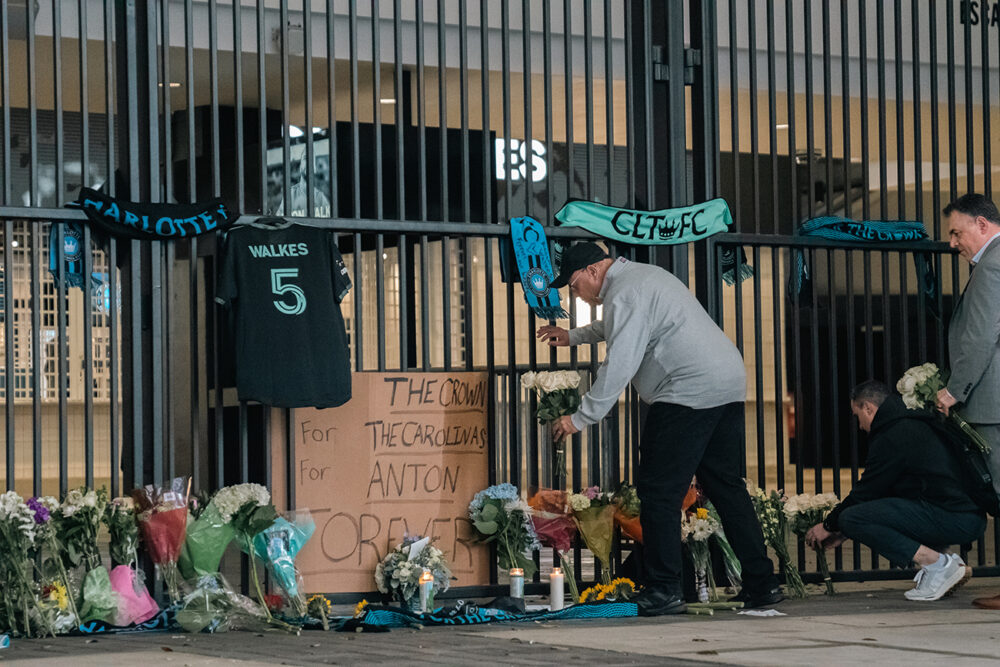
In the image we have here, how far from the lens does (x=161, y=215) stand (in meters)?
5.43

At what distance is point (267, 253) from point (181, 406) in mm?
5504

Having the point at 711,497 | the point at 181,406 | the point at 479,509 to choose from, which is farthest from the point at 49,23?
the point at 711,497

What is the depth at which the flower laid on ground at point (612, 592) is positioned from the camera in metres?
5.74

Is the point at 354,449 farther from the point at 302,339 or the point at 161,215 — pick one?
the point at 161,215

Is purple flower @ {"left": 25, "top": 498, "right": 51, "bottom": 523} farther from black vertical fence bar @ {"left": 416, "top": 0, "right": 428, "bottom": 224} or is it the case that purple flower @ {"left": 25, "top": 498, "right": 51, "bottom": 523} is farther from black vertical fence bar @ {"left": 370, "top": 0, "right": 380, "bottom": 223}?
black vertical fence bar @ {"left": 416, "top": 0, "right": 428, "bottom": 224}

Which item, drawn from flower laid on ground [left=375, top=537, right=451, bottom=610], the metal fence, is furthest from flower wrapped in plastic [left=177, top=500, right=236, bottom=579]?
flower laid on ground [left=375, top=537, right=451, bottom=610]

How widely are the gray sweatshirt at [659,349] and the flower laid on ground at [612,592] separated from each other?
0.81 metres

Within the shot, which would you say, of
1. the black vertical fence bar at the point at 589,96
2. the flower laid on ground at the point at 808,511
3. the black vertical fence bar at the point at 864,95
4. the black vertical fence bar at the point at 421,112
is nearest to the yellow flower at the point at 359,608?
the black vertical fence bar at the point at 421,112

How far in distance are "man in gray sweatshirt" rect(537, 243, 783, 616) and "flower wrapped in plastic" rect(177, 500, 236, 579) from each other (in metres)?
1.31

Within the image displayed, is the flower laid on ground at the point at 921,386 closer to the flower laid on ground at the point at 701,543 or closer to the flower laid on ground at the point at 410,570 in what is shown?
the flower laid on ground at the point at 701,543

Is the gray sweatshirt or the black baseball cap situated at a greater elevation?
the black baseball cap

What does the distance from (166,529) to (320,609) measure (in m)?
0.64

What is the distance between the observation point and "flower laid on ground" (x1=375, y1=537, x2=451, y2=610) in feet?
18.4

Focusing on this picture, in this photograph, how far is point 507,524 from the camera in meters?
5.83
